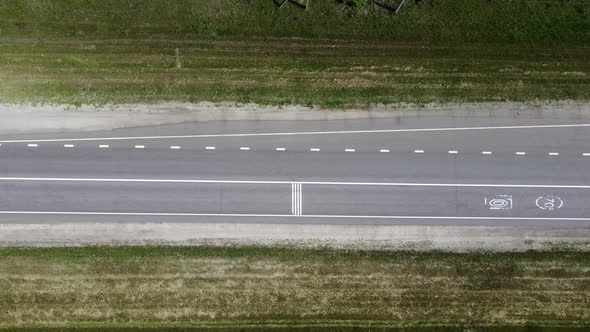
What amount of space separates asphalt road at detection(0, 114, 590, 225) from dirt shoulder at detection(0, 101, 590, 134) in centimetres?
34

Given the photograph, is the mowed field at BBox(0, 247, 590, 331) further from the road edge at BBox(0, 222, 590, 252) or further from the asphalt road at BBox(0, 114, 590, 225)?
the asphalt road at BBox(0, 114, 590, 225)

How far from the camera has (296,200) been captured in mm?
21031

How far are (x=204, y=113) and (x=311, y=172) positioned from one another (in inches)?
226

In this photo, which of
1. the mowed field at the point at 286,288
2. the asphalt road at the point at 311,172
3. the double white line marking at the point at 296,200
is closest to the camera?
the mowed field at the point at 286,288

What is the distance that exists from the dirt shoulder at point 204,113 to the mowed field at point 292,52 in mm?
389

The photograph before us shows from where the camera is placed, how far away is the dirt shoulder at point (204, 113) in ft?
69.2

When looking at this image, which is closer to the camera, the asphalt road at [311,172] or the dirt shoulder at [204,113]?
the asphalt road at [311,172]

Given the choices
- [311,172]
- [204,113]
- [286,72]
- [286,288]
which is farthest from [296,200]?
[286,72]

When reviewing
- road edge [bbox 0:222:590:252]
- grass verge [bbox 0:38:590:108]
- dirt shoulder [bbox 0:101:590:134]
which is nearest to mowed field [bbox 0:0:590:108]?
grass verge [bbox 0:38:590:108]

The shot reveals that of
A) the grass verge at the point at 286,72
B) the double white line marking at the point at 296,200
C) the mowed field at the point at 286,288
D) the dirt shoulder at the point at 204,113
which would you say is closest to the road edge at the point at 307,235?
the mowed field at the point at 286,288

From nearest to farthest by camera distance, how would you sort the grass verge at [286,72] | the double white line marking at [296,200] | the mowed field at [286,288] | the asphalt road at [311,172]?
the mowed field at [286,288] → the asphalt road at [311,172] → the double white line marking at [296,200] → the grass verge at [286,72]

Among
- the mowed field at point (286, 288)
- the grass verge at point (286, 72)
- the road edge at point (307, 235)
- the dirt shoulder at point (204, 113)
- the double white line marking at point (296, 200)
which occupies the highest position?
the grass verge at point (286, 72)

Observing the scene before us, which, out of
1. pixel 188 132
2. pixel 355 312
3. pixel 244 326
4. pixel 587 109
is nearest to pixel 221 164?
pixel 188 132

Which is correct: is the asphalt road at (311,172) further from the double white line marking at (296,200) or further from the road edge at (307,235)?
the road edge at (307,235)
